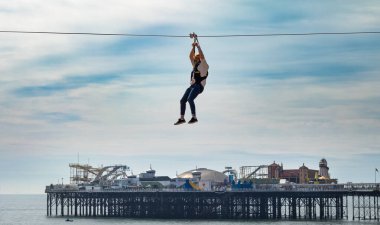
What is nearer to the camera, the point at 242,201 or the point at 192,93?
the point at 192,93

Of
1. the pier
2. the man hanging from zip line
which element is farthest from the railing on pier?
the man hanging from zip line

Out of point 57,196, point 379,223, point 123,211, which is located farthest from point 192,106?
point 57,196

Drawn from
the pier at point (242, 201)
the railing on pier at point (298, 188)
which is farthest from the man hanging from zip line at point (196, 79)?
the railing on pier at point (298, 188)

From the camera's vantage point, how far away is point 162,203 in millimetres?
127062

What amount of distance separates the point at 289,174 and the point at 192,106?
139 metres

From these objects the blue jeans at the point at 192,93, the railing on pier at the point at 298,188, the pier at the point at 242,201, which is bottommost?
the pier at the point at 242,201

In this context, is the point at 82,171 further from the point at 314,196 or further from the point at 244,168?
the point at 314,196

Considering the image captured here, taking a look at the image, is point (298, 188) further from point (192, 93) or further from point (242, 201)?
point (192, 93)

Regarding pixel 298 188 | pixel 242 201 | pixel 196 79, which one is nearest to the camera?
pixel 196 79

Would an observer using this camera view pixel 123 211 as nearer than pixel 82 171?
Yes

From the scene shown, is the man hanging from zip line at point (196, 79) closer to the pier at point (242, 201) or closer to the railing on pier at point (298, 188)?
the pier at point (242, 201)

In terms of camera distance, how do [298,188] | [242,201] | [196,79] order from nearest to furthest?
[196,79] → [242,201] → [298,188]

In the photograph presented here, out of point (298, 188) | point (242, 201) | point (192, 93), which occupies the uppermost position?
point (192, 93)

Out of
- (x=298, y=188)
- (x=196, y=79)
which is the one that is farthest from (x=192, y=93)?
(x=298, y=188)
